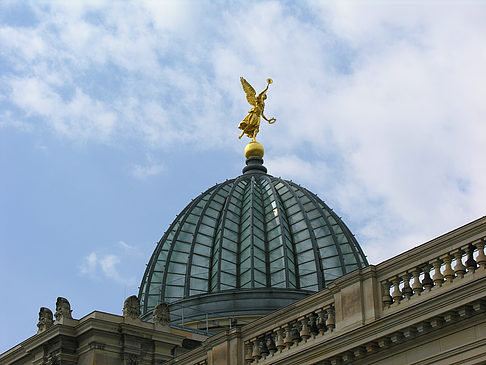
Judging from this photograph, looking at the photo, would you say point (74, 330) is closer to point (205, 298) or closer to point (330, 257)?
point (205, 298)

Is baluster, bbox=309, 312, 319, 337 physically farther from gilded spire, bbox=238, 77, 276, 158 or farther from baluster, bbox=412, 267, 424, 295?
gilded spire, bbox=238, 77, 276, 158

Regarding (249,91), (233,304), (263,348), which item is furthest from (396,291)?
(249,91)

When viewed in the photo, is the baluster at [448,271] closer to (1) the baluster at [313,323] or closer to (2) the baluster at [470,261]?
(2) the baluster at [470,261]

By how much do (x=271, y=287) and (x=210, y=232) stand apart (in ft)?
20.5

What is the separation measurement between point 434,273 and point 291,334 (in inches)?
178

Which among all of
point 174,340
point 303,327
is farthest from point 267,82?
point 303,327

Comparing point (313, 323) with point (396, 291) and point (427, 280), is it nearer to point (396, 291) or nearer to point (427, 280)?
point (396, 291)

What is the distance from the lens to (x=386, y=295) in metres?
21.0

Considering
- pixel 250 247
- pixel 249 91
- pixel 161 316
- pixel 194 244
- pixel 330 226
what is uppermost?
pixel 249 91

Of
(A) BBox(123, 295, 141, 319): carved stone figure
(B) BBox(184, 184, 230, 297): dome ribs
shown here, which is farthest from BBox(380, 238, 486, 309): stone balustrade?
(B) BBox(184, 184, 230, 297): dome ribs

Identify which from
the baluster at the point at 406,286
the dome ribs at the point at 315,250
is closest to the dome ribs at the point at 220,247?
the dome ribs at the point at 315,250

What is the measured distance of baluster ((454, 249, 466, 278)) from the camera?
1928 centimetres

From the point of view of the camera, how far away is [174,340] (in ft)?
109

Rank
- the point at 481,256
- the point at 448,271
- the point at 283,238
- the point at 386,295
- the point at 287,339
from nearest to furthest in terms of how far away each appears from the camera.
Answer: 1. the point at 481,256
2. the point at 448,271
3. the point at 386,295
4. the point at 287,339
5. the point at 283,238
